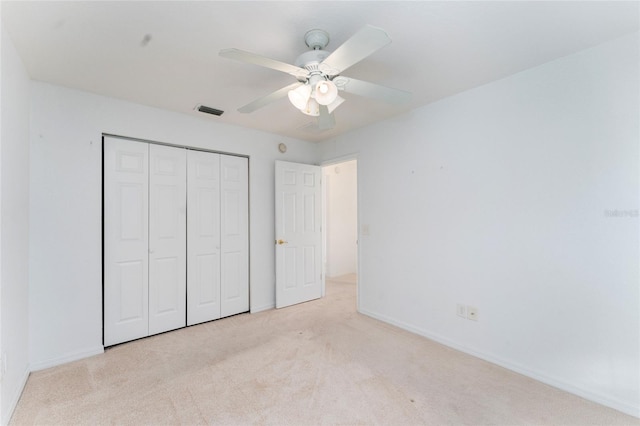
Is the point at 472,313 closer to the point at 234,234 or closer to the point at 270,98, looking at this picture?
the point at 270,98

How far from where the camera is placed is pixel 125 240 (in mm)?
2773

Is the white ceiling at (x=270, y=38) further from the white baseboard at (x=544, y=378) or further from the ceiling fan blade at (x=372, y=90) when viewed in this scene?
the white baseboard at (x=544, y=378)

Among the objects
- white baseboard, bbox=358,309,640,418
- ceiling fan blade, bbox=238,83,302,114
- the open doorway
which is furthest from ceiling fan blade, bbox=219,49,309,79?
the open doorway

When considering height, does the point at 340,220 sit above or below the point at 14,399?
above

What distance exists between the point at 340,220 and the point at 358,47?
463 cm

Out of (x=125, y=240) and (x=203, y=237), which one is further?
(x=203, y=237)

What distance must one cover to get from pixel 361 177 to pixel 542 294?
213 centimetres

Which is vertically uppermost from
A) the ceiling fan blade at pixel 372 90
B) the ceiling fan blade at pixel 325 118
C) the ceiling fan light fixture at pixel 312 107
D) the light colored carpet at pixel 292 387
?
the ceiling fan blade at pixel 372 90

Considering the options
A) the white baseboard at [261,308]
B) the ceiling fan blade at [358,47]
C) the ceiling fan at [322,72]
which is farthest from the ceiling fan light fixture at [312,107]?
the white baseboard at [261,308]

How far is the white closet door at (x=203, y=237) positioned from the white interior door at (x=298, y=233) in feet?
2.51

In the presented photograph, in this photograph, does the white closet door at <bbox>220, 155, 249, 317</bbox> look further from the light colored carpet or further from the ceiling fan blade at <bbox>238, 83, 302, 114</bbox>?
the ceiling fan blade at <bbox>238, 83, 302, 114</bbox>

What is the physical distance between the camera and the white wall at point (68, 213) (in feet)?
7.60

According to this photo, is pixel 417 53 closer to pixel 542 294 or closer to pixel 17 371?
pixel 542 294

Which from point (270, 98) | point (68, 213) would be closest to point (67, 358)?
point (68, 213)
